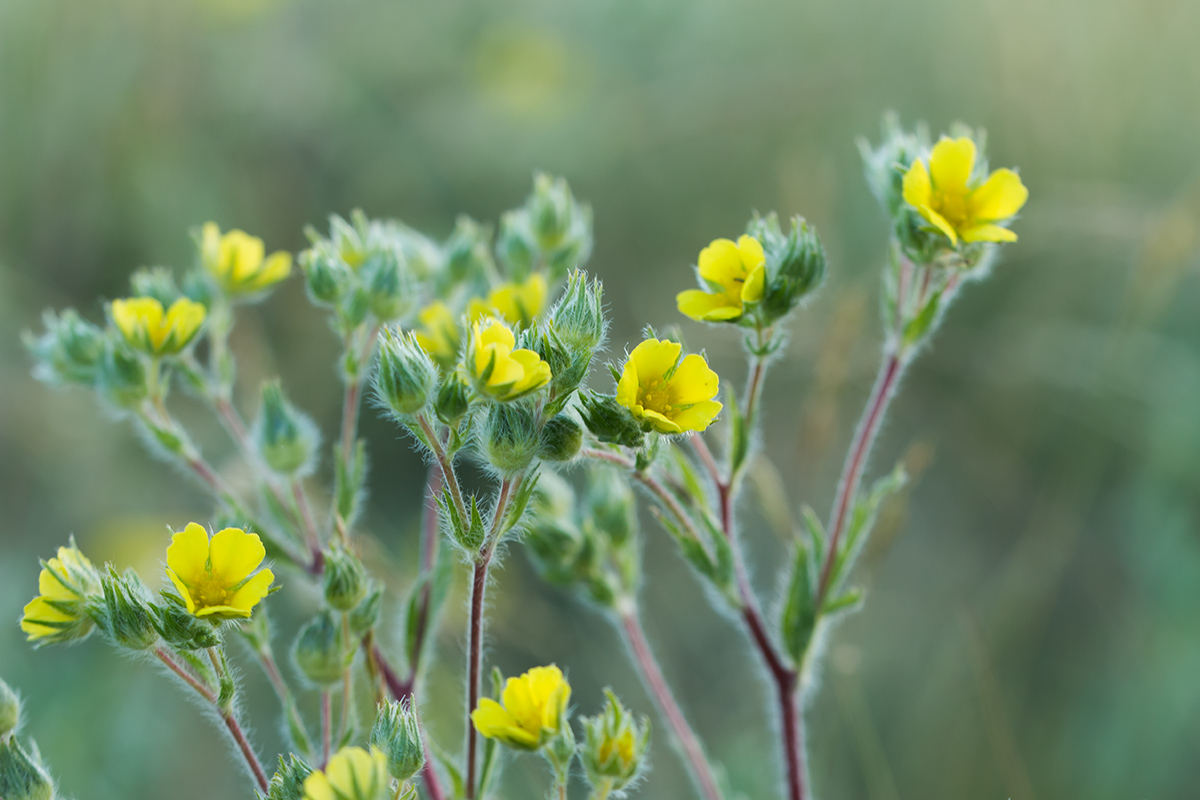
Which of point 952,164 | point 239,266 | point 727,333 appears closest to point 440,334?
point 239,266

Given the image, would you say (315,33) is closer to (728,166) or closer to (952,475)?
(728,166)

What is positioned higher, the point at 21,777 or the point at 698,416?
the point at 698,416

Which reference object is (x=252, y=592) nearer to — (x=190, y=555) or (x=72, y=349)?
(x=190, y=555)

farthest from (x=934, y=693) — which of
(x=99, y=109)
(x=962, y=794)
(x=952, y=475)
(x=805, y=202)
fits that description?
(x=99, y=109)

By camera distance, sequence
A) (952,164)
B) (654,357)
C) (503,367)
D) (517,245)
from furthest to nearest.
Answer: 1. (517,245)
2. (952,164)
3. (654,357)
4. (503,367)

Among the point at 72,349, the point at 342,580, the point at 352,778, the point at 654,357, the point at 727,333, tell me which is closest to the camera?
the point at 352,778

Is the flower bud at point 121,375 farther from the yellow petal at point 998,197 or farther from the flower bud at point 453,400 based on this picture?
the yellow petal at point 998,197
